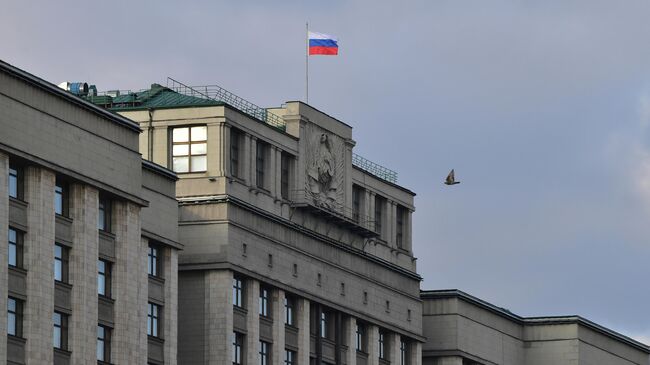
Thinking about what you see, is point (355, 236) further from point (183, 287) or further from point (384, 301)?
point (183, 287)

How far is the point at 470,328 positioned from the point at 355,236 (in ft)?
54.0

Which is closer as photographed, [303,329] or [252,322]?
[252,322]

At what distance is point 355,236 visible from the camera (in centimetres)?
14612

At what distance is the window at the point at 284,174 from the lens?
139 metres

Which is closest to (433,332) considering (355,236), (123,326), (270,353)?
(355,236)

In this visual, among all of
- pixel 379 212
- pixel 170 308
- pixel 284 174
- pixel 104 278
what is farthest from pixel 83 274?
pixel 379 212

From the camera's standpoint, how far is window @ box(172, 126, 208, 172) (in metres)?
134

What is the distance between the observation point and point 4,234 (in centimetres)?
10988

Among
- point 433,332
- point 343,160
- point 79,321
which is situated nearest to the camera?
point 79,321

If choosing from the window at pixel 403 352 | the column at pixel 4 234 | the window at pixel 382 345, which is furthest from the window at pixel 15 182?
the window at pixel 403 352

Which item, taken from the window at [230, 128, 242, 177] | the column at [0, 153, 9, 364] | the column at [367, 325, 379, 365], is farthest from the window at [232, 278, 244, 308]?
the column at [0, 153, 9, 364]

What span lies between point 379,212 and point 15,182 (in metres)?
43.4

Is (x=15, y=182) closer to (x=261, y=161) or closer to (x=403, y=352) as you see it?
(x=261, y=161)

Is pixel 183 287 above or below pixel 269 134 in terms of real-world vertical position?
below
